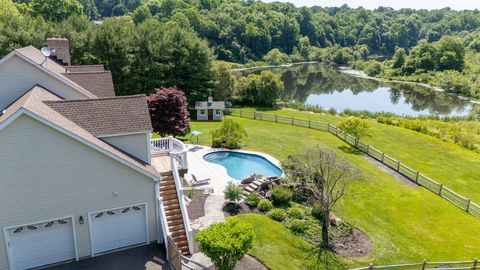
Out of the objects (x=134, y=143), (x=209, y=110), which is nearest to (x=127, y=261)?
(x=134, y=143)

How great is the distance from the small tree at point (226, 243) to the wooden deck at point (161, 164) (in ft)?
17.8

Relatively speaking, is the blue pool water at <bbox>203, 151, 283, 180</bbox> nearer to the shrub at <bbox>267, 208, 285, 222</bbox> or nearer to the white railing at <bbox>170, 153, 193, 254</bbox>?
the shrub at <bbox>267, 208, 285, 222</bbox>

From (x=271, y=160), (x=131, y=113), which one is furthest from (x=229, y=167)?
(x=131, y=113)

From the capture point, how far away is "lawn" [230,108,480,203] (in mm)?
27266

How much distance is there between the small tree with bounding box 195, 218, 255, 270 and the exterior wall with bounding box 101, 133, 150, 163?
17.2ft

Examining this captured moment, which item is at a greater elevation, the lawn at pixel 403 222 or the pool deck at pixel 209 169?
A: the pool deck at pixel 209 169

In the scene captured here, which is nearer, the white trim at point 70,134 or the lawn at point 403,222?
the white trim at point 70,134

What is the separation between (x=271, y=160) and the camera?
92.8ft

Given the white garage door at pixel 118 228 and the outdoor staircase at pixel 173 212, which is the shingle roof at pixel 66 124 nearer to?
the outdoor staircase at pixel 173 212

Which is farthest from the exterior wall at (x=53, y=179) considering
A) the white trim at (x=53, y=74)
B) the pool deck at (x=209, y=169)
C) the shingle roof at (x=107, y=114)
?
the pool deck at (x=209, y=169)

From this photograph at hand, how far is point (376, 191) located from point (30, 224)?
19.9 meters

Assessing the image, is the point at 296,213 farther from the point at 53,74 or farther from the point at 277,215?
the point at 53,74

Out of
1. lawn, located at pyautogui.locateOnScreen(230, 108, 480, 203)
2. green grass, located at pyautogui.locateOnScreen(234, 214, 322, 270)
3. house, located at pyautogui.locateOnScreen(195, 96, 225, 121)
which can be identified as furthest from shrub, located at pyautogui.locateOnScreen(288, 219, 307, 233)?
house, located at pyautogui.locateOnScreen(195, 96, 225, 121)

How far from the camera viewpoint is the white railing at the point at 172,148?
19.6 meters
